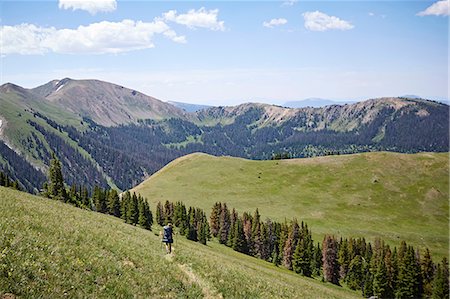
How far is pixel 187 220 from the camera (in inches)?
4564

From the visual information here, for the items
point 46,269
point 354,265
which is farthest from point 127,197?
point 46,269

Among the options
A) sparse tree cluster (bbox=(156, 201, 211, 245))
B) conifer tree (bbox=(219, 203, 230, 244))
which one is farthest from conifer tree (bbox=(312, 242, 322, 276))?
A: sparse tree cluster (bbox=(156, 201, 211, 245))

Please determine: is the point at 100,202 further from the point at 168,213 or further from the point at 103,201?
the point at 168,213

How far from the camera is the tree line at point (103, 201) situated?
301 ft

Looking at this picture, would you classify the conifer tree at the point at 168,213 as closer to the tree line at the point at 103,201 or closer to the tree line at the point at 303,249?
the tree line at the point at 303,249

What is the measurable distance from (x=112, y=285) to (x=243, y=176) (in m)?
175

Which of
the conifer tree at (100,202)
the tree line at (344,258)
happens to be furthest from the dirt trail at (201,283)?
the conifer tree at (100,202)

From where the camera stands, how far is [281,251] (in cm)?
11500

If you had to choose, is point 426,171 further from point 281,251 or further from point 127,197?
point 127,197

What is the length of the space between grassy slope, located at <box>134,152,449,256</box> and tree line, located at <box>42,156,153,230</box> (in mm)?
42777

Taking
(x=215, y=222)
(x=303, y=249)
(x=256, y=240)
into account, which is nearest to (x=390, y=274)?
(x=303, y=249)

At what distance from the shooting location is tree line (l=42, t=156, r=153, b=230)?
91.8 m

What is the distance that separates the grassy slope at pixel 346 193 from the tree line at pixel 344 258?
2306cm

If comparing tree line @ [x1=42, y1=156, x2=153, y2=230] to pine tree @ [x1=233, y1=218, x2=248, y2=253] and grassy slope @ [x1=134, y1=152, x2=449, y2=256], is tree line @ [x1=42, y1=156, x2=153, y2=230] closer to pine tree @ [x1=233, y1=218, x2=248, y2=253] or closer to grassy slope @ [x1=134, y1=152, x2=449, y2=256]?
pine tree @ [x1=233, y1=218, x2=248, y2=253]
